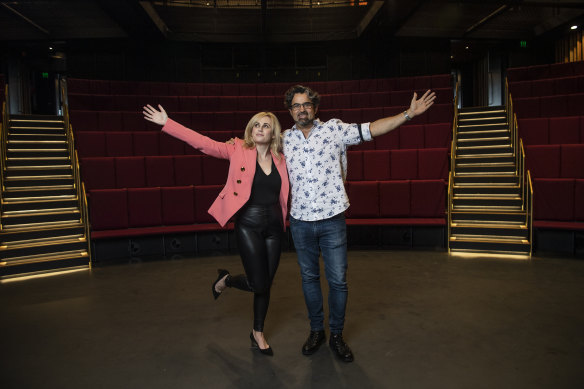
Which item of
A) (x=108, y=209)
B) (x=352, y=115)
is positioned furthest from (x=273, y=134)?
(x=352, y=115)

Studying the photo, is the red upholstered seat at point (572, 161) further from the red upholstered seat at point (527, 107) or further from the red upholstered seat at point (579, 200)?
the red upholstered seat at point (527, 107)

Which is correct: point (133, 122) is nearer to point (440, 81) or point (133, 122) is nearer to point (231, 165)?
point (231, 165)

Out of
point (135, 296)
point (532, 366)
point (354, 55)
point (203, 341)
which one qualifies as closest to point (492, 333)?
point (532, 366)

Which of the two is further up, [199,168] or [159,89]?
[159,89]

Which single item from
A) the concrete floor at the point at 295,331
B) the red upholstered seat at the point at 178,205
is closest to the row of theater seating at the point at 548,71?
the concrete floor at the point at 295,331

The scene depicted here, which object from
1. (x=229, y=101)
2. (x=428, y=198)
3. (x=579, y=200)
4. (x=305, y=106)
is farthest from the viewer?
(x=229, y=101)

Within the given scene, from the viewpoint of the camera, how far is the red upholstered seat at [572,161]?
11.8 feet

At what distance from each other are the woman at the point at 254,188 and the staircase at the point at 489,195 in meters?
2.32

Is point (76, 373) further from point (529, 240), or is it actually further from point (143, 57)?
point (143, 57)

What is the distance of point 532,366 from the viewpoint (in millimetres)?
1489

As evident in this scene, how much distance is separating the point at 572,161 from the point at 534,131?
0.71 meters

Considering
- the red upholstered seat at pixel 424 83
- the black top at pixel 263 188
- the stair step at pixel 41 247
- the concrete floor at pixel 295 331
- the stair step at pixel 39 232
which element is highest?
the red upholstered seat at pixel 424 83

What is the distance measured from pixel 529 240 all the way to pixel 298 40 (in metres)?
6.43

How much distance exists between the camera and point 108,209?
342cm
